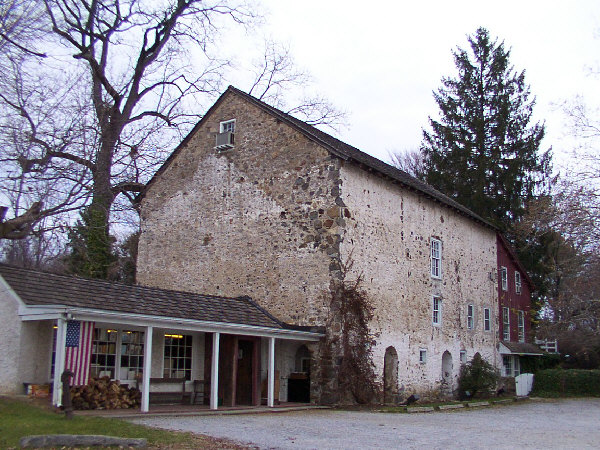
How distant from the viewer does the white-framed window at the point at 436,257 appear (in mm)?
24234

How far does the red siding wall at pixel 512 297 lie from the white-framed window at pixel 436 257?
734 cm

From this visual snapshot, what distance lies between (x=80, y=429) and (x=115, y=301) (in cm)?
453

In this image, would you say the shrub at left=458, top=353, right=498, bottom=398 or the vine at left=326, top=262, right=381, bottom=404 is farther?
the shrub at left=458, top=353, right=498, bottom=398

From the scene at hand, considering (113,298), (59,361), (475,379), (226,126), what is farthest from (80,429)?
(475,379)

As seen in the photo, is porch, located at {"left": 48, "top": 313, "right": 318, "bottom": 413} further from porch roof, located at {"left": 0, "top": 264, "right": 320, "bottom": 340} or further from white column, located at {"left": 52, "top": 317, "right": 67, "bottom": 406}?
white column, located at {"left": 52, "top": 317, "right": 67, "bottom": 406}

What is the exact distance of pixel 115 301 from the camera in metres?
14.5

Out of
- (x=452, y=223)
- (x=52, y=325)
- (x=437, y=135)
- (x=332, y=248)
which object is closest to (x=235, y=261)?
(x=332, y=248)

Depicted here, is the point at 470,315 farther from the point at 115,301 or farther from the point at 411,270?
the point at 115,301

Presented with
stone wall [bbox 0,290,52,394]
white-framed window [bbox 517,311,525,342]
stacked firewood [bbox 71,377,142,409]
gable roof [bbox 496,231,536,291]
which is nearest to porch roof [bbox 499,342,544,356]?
white-framed window [bbox 517,311,525,342]

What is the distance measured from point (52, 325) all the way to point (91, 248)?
12.9m

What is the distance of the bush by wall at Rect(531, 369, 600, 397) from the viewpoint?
2986 cm

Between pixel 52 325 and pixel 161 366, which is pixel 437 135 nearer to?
pixel 161 366

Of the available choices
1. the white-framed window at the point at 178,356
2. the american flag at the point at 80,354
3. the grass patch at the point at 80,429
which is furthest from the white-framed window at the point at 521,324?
the grass patch at the point at 80,429

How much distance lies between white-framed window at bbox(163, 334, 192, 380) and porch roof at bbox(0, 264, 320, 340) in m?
1.34
